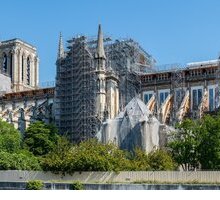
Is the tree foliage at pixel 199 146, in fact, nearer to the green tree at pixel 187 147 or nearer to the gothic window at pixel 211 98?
the green tree at pixel 187 147

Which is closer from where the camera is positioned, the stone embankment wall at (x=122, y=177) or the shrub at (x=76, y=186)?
the shrub at (x=76, y=186)

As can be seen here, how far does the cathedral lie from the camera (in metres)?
68.1

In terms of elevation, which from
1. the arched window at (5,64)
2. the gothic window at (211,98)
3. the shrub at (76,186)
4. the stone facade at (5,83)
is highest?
the arched window at (5,64)

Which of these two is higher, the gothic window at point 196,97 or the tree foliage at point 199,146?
the gothic window at point 196,97

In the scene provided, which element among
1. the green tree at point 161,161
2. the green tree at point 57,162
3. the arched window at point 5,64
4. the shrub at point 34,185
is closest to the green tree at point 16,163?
the green tree at point 57,162

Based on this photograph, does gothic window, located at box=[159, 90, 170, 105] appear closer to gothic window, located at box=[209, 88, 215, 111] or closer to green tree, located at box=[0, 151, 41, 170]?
gothic window, located at box=[209, 88, 215, 111]

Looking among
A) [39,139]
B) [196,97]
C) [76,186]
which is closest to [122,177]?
[76,186]

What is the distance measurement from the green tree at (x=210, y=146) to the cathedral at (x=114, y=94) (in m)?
14.1

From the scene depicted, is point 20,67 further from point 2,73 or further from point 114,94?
point 114,94

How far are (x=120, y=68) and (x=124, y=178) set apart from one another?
34630 mm

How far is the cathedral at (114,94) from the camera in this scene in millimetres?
68062

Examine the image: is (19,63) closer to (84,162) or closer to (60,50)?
(60,50)

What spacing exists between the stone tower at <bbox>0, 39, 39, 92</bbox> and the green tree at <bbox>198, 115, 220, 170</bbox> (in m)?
56.9

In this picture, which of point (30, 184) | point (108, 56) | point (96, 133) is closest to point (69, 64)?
point (108, 56)
